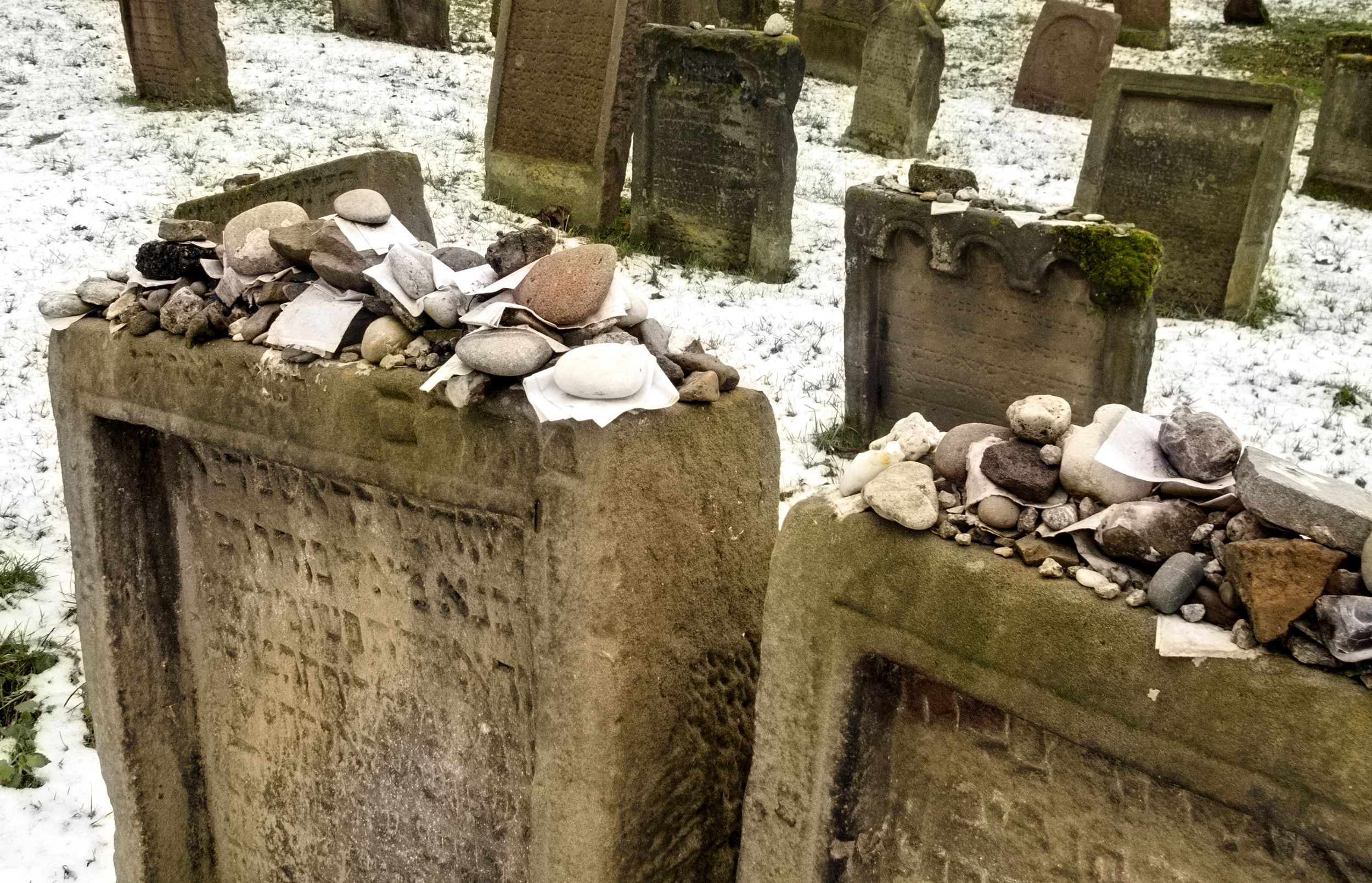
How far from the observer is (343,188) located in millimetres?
5000

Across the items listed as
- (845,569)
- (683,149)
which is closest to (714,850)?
(845,569)

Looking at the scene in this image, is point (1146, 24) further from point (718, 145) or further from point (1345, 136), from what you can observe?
point (718, 145)

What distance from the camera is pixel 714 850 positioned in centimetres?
205

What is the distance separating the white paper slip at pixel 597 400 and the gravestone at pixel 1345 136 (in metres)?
9.14

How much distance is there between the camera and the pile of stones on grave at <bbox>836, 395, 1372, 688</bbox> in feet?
3.80

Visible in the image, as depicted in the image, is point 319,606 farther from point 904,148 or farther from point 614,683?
point 904,148

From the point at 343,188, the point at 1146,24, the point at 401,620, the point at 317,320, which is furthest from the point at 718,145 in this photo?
the point at 1146,24

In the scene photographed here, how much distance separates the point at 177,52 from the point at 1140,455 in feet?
28.7

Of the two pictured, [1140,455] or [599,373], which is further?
[599,373]

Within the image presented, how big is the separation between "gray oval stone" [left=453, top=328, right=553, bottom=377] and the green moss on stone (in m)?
2.94

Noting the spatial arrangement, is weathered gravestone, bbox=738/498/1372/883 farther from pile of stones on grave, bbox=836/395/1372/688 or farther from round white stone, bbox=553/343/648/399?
round white stone, bbox=553/343/648/399

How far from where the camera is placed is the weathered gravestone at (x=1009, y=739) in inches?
46.1

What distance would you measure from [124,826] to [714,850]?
1420 millimetres

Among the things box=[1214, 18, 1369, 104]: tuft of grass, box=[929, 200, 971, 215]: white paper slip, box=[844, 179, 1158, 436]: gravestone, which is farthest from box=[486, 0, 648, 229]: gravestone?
box=[1214, 18, 1369, 104]: tuft of grass
